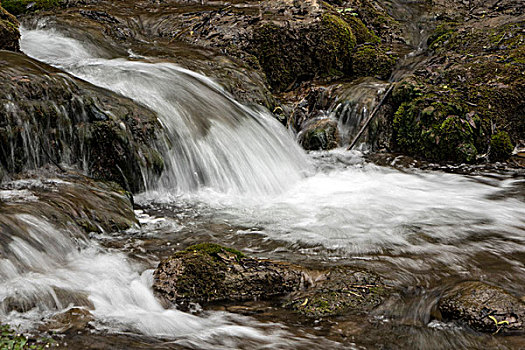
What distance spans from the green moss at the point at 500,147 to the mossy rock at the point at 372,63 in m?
3.55

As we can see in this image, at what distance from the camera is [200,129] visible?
7.67 meters

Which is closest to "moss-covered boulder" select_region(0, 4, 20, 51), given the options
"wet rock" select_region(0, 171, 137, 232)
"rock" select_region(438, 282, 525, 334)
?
"wet rock" select_region(0, 171, 137, 232)

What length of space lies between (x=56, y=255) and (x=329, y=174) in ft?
16.5

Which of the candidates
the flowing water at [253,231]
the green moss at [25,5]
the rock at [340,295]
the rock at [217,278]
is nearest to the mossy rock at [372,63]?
the flowing water at [253,231]

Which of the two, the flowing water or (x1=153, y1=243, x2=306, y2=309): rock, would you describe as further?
(x1=153, y1=243, x2=306, y2=309): rock

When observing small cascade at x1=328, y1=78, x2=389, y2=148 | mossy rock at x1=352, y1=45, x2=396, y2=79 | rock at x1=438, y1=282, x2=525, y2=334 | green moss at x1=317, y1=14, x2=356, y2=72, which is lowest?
rock at x1=438, y1=282, x2=525, y2=334

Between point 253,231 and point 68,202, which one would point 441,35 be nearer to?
point 253,231

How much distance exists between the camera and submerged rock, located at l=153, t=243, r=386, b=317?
147 inches

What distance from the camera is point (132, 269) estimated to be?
420 centimetres

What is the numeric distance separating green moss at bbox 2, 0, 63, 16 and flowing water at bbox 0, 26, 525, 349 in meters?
2.60

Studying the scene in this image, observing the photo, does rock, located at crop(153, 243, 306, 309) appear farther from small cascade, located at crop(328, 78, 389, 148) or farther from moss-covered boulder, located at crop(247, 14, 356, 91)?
moss-covered boulder, located at crop(247, 14, 356, 91)

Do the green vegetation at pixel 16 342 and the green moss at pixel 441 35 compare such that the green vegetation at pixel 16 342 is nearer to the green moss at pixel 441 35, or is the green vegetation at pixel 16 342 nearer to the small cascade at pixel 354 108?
the small cascade at pixel 354 108

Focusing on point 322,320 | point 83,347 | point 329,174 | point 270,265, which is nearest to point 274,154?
point 329,174

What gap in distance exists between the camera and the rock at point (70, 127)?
568 centimetres
